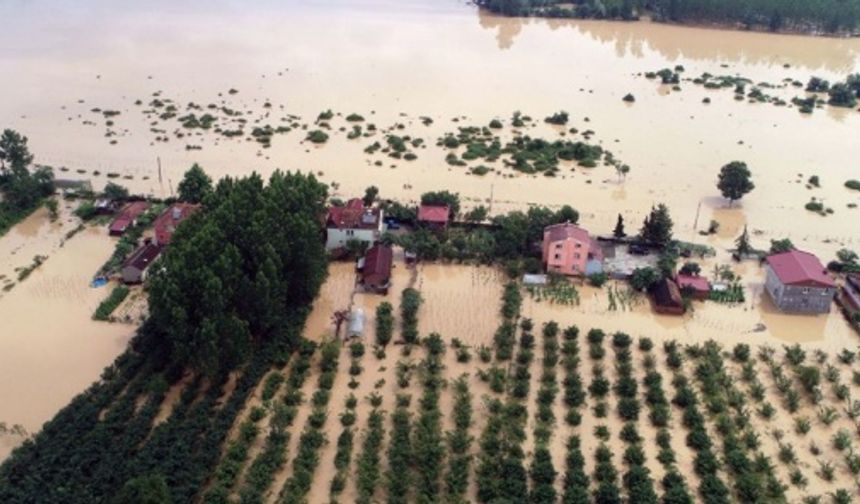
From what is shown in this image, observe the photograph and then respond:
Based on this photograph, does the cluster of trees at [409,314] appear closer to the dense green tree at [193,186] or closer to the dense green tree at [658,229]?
the dense green tree at [658,229]

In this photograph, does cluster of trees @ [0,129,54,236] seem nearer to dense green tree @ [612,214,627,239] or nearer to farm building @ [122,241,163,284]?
farm building @ [122,241,163,284]

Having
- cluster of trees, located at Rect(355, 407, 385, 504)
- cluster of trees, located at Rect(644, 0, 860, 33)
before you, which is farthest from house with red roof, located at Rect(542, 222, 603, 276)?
cluster of trees, located at Rect(644, 0, 860, 33)

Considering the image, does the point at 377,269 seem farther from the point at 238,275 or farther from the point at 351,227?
the point at 238,275

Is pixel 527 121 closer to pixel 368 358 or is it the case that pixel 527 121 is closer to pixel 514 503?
pixel 368 358

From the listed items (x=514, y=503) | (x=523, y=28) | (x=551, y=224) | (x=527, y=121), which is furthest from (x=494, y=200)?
(x=523, y=28)

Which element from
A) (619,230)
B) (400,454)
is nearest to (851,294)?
(619,230)

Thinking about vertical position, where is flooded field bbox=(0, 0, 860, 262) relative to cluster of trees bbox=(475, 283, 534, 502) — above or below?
above
